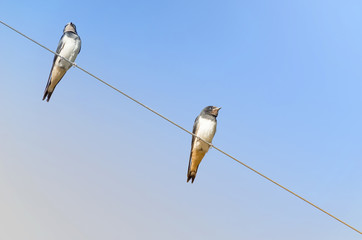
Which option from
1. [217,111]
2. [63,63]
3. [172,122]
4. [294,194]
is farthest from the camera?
[63,63]

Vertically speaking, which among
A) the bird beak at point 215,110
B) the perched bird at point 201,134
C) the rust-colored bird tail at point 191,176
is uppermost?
the bird beak at point 215,110

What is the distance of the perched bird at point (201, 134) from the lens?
816 centimetres

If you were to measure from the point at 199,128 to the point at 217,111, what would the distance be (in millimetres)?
478

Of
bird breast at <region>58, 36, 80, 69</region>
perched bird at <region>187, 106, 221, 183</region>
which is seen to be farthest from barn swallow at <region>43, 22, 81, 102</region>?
perched bird at <region>187, 106, 221, 183</region>

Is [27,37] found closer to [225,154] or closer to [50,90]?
[225,154]

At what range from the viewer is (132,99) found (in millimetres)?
4578

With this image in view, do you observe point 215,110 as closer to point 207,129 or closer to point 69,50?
point 207,129

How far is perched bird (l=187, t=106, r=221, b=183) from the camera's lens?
8164 mm

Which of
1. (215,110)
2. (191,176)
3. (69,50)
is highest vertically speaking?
(69,50)

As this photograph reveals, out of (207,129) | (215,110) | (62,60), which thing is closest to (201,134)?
(207,129)

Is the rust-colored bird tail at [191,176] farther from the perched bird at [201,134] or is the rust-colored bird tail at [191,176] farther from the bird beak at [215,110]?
the bird beak at [215,110]

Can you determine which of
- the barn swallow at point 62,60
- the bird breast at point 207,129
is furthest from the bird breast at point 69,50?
the bird breast at point 207,129

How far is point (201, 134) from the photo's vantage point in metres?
8.16

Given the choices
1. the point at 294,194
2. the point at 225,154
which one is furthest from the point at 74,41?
the point at 294,194
